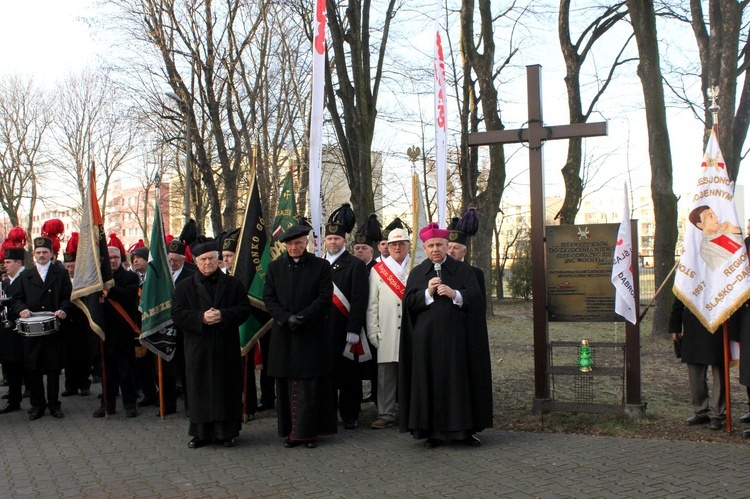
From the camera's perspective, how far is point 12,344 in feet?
29.4

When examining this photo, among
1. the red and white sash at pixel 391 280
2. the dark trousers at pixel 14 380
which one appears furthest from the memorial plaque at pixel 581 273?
the dark trousers at pixel 14 380

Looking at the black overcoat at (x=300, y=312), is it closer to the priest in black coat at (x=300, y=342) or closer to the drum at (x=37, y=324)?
the priest in black coat at (x=300, y=342)

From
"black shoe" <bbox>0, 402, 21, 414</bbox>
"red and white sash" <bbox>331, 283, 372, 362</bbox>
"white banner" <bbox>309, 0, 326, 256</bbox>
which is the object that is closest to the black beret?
"red and white sash" <bbox>331, 283, 372, 362</bbox>

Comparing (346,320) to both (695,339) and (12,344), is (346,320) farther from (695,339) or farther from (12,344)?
(12,344)

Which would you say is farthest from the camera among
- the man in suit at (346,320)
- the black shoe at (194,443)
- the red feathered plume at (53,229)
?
the red feathered plume at (53,229)

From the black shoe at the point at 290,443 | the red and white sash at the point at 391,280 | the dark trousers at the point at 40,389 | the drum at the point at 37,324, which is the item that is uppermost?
the red and white sash at the point at 391,280

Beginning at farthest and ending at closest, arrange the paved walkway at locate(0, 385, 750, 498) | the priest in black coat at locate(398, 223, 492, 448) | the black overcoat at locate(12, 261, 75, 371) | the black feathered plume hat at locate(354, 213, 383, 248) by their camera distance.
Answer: the black feathered plume hat at locate(354, 213, 383, 248) → the black overcoat at locate(12, 261, 75, 371) → the priest in black coat at locate(398, 223, 492, 448) → the paved walkway at locate(0, 385, 750, 498)

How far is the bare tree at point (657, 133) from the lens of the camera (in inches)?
509

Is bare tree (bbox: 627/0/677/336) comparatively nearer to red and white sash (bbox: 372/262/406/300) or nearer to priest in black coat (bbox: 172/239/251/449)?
red and white sash (bbox: 372/262/406/300)

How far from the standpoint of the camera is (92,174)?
8.91 m

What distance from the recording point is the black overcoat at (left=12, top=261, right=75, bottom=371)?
346 inches

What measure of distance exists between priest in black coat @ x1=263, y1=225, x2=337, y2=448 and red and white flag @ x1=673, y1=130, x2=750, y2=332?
3725mm

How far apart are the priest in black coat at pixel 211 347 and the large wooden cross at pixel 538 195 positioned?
10.5ft

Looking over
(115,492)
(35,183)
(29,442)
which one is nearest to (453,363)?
(115,492)
